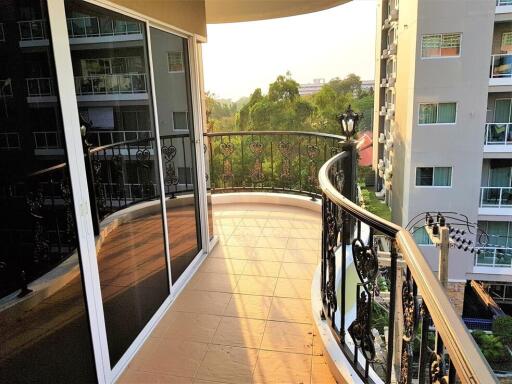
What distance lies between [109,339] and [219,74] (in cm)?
1631

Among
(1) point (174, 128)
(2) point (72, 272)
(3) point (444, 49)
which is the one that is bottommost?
(2) point (72, 272)

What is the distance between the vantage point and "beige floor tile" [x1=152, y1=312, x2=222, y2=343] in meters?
2.28

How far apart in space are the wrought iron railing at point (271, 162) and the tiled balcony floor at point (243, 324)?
135 centimetres

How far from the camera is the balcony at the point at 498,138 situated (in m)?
10.2

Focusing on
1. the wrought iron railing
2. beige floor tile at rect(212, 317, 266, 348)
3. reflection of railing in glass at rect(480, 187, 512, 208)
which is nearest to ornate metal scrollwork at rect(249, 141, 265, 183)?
the wrought iron railing

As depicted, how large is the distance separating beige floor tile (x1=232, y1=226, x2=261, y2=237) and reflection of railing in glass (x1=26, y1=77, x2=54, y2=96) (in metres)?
2.80

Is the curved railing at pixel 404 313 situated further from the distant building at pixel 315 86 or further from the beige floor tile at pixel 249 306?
the distant building at pixel 315 86

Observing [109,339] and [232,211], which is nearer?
[109,339]

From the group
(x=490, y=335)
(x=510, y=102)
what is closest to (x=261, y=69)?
(x=510, y=102)

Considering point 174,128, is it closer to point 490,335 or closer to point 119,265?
point 119,265

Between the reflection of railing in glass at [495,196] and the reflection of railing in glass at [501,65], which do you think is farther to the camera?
the reflection of railing in glass at [495,196]

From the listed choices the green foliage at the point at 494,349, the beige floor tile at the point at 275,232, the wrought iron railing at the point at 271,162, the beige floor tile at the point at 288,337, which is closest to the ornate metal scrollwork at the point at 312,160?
the wrought iron railing at the point at 271,162

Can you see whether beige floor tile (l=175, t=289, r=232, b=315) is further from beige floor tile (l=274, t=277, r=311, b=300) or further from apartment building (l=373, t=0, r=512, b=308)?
apartment building (l=373, t=0, r=512, b=308)

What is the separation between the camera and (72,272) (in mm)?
1586
